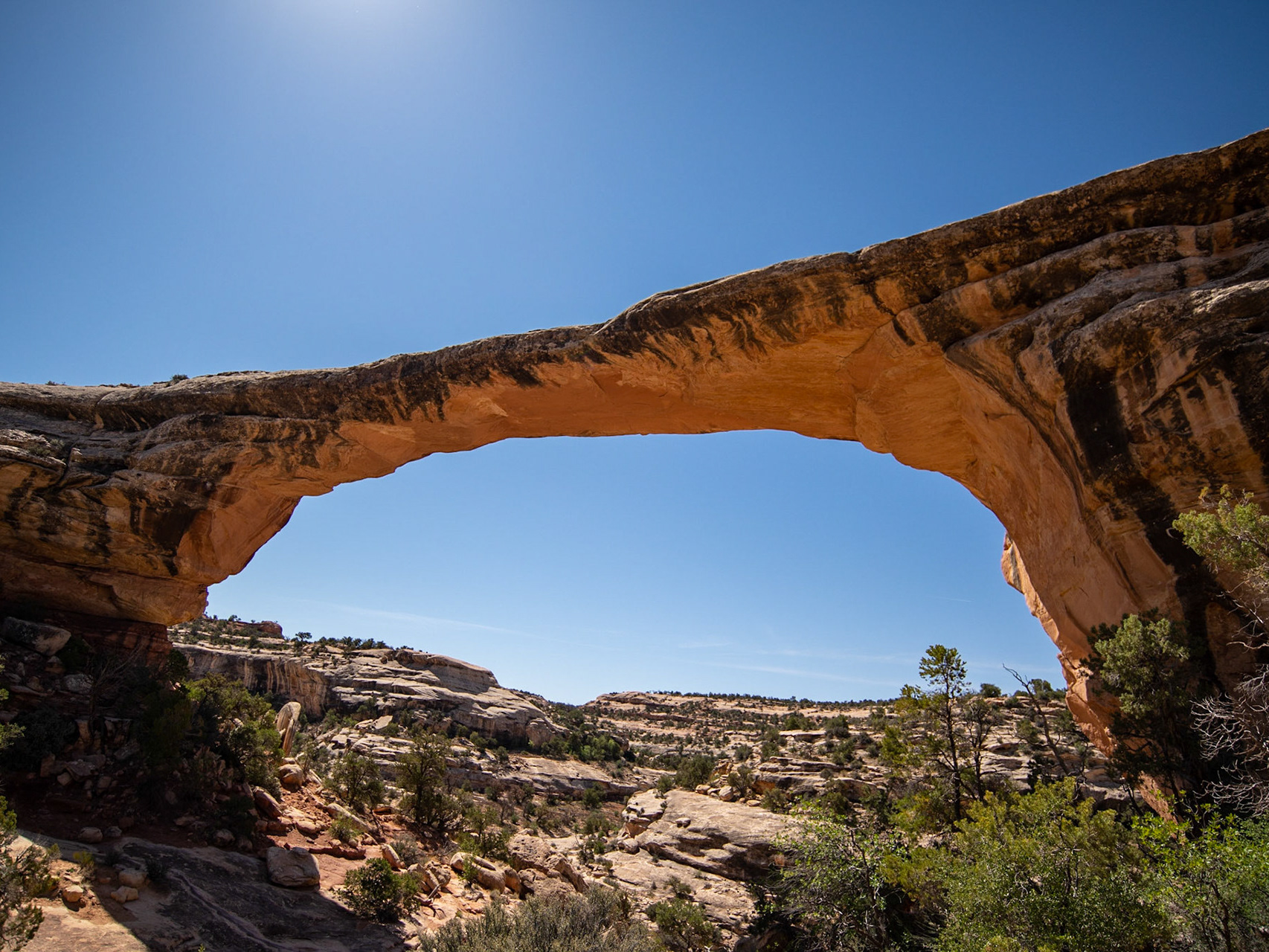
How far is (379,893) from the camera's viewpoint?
35.6 feet

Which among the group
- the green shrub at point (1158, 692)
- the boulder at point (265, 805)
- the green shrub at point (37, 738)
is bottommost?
the boulder at point (265, 805)

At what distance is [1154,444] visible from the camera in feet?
24.3

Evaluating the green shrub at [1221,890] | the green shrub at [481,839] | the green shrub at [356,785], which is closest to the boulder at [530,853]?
the green shrub at [481,839]

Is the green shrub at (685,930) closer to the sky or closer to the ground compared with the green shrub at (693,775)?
closer to the ground

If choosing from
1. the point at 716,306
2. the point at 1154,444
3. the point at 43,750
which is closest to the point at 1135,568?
the point at 1154,444

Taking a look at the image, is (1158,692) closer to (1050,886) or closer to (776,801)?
(1050,886)

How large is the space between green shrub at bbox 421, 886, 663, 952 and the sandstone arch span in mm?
8424

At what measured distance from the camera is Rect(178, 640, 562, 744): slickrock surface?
108 ft

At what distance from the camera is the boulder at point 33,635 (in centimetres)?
1235

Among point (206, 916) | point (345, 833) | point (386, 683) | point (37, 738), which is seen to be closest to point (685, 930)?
point (345, 833)

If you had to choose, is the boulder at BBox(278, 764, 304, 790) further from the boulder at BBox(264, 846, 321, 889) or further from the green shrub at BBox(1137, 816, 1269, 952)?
the green shrub at BBox(1137, 816, 1269, 952)

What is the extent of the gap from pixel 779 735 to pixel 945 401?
1938 centimetres

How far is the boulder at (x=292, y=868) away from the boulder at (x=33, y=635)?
5.97 metres

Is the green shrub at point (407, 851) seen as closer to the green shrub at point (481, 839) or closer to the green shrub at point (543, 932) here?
A: the green shrub at point (481, 839)
